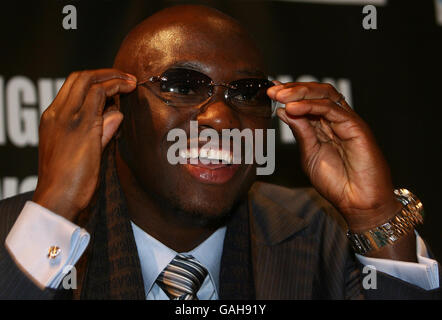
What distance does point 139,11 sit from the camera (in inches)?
115

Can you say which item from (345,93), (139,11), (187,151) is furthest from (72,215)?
(345,93)

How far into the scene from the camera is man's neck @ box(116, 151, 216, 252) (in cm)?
226

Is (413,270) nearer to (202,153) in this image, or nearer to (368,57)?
(202,153)

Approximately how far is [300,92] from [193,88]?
16.3 inches

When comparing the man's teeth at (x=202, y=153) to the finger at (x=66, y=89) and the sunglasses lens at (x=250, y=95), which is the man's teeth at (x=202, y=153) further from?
Result: the finger at (x=66, y=89)

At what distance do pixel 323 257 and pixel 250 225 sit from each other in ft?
1.22

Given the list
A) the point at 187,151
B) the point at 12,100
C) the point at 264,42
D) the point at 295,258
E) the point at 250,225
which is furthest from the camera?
the point at 264,42

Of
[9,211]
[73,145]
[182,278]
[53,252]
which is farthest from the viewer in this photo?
[9,211]

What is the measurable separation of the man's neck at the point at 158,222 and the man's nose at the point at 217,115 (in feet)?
1.42

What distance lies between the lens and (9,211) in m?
2.26

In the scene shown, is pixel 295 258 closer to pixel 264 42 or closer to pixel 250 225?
pixel 250 225

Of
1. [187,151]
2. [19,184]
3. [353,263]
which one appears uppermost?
[187,151]

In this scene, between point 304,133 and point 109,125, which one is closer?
point 109,125

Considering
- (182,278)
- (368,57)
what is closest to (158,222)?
(182,278)
